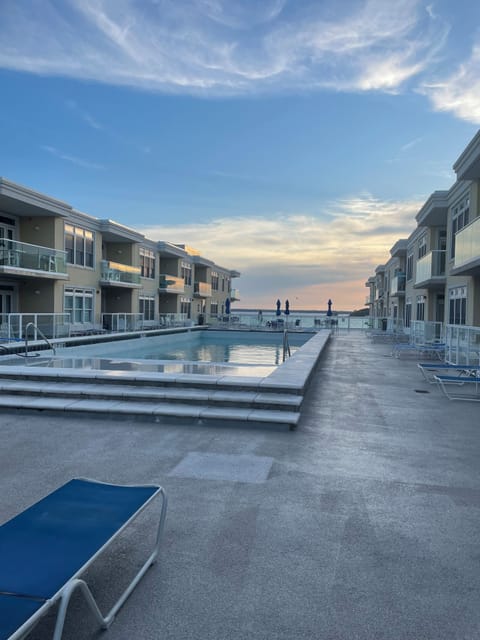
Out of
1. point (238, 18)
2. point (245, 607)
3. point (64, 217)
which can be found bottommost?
point (245, 607)

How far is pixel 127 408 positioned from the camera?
7.63 meters

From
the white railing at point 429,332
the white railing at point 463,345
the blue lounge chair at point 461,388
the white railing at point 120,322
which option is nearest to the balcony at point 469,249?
the white railing at point 463,345

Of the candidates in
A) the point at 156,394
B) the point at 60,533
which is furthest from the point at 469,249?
the point at 60,533

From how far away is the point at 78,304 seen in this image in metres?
25.5

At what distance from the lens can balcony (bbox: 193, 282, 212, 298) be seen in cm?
4656

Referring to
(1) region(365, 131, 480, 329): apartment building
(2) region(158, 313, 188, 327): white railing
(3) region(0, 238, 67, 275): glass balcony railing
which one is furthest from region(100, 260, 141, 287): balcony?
(1) region(365, 131, 480, 329): apartment building

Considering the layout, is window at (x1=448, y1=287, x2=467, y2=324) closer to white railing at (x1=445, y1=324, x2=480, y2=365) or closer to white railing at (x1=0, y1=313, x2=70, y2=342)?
white railing at (x1=445, y1=324, x2=480, y2=365)

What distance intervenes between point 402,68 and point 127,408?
14.2m

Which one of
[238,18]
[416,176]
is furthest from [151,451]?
[416,176]

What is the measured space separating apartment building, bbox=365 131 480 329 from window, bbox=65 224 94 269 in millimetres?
18169

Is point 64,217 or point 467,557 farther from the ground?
point 64,217

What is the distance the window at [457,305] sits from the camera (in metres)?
17.7

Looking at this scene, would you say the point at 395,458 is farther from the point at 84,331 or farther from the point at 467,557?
the point at 84,331

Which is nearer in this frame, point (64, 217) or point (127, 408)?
point (127, 408)
